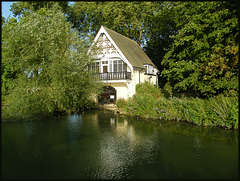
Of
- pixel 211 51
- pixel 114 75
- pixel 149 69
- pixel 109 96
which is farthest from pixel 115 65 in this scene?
pixel 211 51

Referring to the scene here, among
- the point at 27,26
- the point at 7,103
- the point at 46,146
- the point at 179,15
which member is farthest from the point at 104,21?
the point at 46,146

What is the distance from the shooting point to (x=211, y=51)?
17391mm

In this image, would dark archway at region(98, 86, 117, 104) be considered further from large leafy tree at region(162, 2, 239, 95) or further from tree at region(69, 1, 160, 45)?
tree at region(69, 1, 160, 45)

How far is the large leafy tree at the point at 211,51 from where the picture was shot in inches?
603

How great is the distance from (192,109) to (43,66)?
47.8ft

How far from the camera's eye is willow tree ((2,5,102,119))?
17922 millimetres

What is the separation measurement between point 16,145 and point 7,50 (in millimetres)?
11914

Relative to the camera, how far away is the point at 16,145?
1150 centimetres

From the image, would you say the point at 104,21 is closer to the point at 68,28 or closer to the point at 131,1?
the point at 131,1

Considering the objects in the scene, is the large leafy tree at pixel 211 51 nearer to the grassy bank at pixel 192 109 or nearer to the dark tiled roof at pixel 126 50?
the grassy bank at pixel 192 109

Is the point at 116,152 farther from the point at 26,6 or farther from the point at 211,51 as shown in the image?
the point at 26,6

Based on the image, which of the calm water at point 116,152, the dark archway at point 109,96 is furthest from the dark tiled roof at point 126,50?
the calm water at point 116,152

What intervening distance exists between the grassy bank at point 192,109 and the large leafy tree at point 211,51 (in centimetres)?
Result: 132

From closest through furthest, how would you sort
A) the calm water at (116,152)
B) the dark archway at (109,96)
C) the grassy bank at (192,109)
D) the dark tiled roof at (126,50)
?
the calm water at (116,152)
the grassy bank at (192,109)
the dark tiled roof at (126,50)
the dark archway at (109,96)
